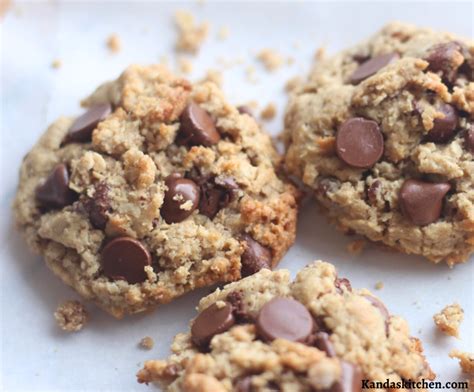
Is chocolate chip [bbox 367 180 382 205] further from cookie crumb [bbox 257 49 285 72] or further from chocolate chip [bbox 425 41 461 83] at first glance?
cookie crumb [bbox 257 49 285 72]

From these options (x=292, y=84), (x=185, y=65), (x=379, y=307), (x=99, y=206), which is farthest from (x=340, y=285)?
(x=185, y=65)

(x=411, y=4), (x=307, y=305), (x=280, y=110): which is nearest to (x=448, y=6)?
(x=411, y=4)

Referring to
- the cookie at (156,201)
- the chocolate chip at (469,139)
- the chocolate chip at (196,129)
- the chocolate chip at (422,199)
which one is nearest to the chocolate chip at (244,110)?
the cookie at (156,201)

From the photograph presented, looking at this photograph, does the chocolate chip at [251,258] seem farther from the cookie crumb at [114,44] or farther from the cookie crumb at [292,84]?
the cookie crumb at [114,44]

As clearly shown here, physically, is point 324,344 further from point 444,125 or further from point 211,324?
point 444,125

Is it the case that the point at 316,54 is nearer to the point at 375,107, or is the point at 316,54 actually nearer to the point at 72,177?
the point at 375,107

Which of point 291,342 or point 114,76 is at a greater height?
point 114,76

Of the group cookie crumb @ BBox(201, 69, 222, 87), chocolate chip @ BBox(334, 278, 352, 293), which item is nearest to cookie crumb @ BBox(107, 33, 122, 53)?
cookie crumb @ BBox(201, 69, 222, 87)
